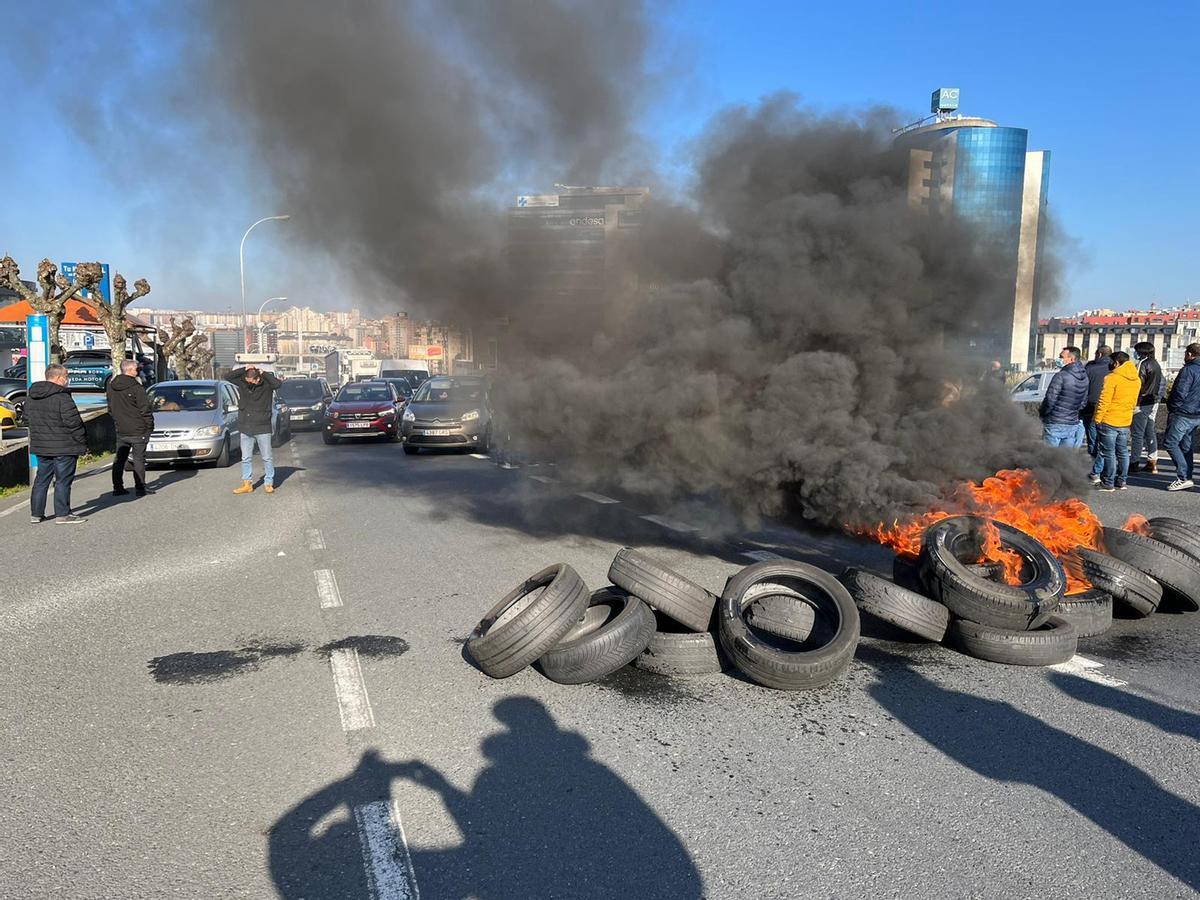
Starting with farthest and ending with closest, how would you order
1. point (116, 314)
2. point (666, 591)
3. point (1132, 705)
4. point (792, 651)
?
1. point (116, 314)
2. point (792, 651)
3. point (666, 591)
4. point (1132, 705)

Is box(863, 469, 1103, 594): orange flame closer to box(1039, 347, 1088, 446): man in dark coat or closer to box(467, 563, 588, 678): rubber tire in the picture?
box(467, 563, 588, 678): rubber tire

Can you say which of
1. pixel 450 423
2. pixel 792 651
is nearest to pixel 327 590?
pixel 792 651

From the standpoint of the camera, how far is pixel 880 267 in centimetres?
654

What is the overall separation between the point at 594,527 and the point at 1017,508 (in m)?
4.17

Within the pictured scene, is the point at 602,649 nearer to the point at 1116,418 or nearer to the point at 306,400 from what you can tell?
the point at 1116,418

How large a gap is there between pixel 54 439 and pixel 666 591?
311 inches

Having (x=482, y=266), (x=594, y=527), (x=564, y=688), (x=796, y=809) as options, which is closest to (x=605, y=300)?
(x=482, y=266)

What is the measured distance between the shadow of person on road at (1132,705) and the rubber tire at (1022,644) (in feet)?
0.43

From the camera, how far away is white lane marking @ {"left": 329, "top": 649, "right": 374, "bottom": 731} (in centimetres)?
407

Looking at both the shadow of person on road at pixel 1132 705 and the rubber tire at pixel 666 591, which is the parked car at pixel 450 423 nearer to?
the rubber tire at pixel 666 591

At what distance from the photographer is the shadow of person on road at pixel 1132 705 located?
13.1 feet

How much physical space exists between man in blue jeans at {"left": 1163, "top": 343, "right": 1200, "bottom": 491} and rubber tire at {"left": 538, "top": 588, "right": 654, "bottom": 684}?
379 inches

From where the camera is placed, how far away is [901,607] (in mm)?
4938

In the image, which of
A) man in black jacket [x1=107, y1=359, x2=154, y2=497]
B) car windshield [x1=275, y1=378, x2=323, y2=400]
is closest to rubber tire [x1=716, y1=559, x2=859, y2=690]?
man in black jacket [x1=107, y1=359, x2=154, y2=497]
